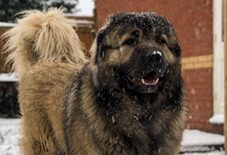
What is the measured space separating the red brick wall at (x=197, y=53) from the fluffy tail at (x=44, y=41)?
10.2ft

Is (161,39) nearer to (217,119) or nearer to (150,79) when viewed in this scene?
(150,79)

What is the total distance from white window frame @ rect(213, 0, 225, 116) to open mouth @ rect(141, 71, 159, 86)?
4588mm

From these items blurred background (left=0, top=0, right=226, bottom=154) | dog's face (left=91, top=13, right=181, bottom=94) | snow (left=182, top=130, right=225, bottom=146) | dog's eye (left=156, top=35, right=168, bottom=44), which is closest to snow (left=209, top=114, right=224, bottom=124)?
blurred background (left=0, top=0, right=226, bottom=154)

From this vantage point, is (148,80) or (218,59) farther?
(218,59)

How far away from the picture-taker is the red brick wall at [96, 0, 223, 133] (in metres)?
8.70

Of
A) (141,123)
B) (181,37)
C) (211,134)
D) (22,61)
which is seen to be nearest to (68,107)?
(141,123)

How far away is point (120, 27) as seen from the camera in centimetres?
407

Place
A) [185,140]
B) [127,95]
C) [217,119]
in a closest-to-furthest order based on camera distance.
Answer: [127,95] < [185,140] < [217,119]

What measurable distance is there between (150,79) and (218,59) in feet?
15.4

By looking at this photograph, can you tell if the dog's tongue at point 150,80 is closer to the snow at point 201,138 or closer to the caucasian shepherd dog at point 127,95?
the caucasian shepherd dog at point 127,95

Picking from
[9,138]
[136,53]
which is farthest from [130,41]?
[9,138]

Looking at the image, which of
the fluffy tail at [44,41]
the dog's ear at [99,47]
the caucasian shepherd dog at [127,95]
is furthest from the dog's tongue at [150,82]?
the fluffy tail at [44,41]

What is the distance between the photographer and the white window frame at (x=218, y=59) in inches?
329

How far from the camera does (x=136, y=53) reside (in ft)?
12.8
